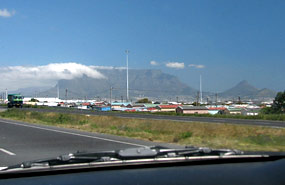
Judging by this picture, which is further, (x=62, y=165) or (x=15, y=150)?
(x=15, y=150)

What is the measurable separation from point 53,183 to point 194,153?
166cm

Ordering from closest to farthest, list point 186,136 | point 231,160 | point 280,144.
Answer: point 231,160
point 280,144
point 186,136

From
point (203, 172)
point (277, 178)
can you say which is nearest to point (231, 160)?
point (203, 172)

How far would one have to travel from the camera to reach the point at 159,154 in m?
3.90

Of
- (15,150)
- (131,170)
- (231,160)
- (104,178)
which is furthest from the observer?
(15,150)

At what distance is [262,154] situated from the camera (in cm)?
402

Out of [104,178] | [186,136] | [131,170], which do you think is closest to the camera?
[104,178]

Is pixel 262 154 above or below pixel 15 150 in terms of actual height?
above

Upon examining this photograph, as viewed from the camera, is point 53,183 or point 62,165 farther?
point 62,165

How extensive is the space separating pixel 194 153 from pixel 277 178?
1262 millimetres

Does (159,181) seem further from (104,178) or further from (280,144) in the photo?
(280,144)

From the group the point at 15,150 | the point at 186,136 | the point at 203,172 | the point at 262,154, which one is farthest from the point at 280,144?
the point at 203,172

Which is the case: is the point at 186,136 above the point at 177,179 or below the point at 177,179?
below

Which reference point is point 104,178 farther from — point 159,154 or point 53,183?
point 159,154
